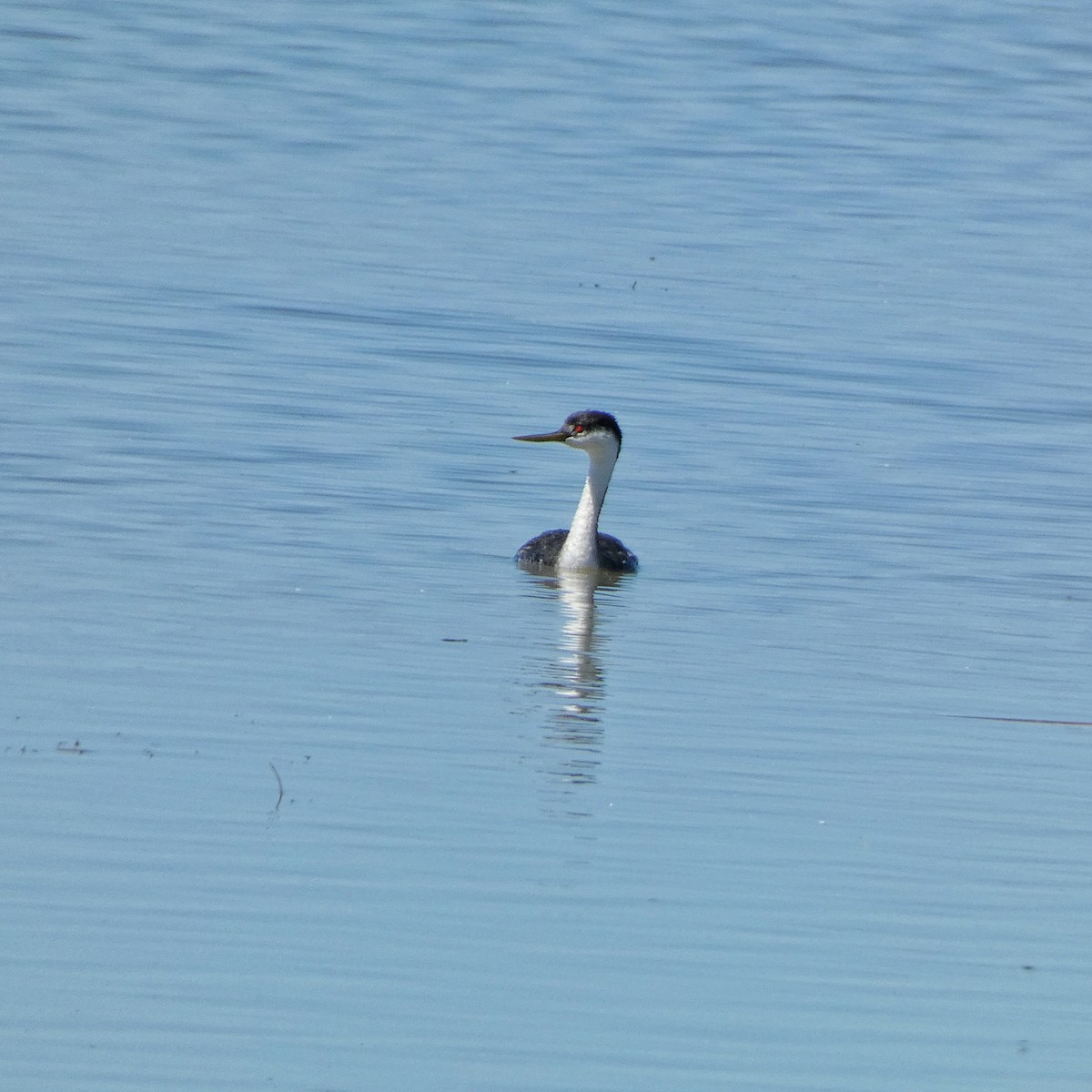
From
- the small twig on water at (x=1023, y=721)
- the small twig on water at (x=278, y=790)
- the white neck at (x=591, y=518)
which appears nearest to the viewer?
the small twig on water at (x=278, y=790)

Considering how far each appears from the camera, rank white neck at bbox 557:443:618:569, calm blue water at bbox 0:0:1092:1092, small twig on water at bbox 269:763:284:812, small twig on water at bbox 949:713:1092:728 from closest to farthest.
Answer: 1. calm blue water at bbox 0:0:1092:1092
2. small twig on water at bbox 269:763:284:812
3. small twig on water at bbox 949:713:1092:728
4. white neck at bbox 557:443:618:569

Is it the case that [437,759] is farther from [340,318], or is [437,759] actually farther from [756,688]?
[340,318]

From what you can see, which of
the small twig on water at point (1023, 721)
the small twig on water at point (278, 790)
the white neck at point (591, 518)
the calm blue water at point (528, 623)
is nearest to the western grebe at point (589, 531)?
the white neck at point (591, 518)

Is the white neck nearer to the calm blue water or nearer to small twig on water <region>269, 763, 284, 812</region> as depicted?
the calm blue water

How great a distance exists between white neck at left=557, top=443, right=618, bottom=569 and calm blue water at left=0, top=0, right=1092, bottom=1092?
0.35 metres

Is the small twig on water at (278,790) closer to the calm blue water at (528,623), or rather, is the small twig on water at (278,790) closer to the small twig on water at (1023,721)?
the calm blue water at (528,623)

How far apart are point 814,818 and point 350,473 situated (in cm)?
695

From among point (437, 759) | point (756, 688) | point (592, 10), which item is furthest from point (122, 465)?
point (592, 10)

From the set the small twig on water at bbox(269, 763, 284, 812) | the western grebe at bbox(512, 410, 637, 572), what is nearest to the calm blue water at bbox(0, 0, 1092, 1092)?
the small twig on water at bbox(269, 763, 284, 812)

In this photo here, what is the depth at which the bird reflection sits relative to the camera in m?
9.08

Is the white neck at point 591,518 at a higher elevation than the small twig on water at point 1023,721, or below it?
below

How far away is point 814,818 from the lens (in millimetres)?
8375

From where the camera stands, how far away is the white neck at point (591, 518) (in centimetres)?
1327

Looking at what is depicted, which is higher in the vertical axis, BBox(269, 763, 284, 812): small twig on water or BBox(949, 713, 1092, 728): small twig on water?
BBox(269, 763, 284, 812): small twig on water
